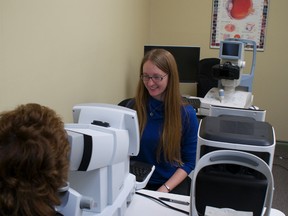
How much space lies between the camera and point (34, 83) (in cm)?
140

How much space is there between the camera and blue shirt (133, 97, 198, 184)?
182 cm

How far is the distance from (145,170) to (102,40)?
102 centimetres

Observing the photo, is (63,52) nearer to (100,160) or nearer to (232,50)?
(100,160)

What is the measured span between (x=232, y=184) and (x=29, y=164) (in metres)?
0.68

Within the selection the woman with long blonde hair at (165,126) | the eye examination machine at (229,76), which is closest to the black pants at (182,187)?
the woman with long blonde hair at (165,126)

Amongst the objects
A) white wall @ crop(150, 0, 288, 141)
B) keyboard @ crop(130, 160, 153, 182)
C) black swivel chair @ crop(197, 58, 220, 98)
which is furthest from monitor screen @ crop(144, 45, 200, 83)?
keyboard @ crop(130, 160, 153, 182)

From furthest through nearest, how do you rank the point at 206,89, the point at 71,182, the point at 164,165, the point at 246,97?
the point at 206,89 → the point at 246,97 → the point at 164,165 → the point at 71,182

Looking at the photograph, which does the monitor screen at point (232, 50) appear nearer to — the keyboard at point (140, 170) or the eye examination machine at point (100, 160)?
the keyboard at point (140, 170)

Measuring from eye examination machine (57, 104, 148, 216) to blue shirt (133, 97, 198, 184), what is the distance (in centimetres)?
54

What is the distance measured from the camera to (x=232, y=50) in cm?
261

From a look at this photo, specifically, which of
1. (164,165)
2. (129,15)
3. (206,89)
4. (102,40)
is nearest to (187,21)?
(206,89)

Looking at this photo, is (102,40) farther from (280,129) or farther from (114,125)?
(280,129)

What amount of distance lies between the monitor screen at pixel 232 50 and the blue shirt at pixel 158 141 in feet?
3.11

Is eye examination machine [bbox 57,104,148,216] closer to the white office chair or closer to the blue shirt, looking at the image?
the white office chair
